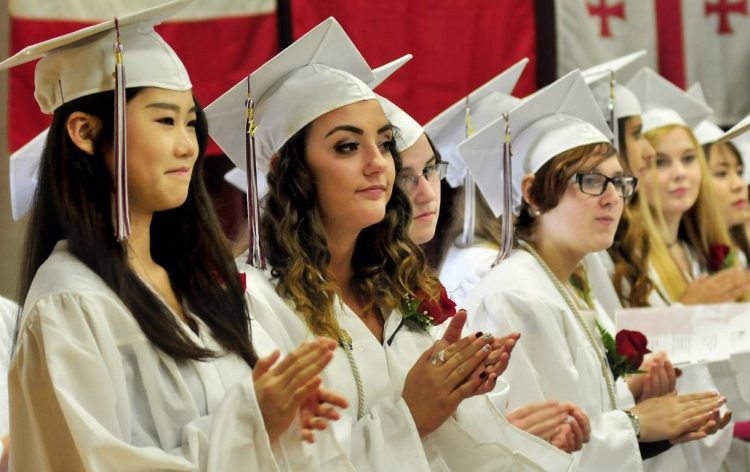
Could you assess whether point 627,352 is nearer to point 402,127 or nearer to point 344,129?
point 402,127

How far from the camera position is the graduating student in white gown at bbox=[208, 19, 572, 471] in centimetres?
310

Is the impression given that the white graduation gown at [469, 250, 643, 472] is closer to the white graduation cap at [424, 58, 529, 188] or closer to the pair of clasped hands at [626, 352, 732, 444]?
the pair of clasped hands at [626, 352, 732, 444]

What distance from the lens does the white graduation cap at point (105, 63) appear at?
9.03ft

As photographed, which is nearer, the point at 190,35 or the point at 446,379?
the point at 446,379

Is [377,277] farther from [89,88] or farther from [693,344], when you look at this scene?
[693,344]

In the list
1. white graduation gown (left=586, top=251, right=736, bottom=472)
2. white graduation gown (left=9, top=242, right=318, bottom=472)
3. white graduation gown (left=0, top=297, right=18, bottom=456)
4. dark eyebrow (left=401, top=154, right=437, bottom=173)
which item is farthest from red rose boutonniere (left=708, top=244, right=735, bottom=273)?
white graduation gown (left=9, top=242, right=318, bottom=472)

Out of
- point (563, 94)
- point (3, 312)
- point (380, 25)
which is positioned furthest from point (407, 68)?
point (3, 312)

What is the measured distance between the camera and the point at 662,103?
6105 millimetres

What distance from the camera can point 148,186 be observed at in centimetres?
279

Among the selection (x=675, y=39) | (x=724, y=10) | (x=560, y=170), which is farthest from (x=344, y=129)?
(x=724, y=10)

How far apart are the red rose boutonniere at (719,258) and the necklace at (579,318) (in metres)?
1.82

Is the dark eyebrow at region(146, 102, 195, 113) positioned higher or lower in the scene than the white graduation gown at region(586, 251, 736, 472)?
higher

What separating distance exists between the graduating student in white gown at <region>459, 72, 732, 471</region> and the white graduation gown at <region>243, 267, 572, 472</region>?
0.58 metres

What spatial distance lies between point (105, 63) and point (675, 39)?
5.33 metres
